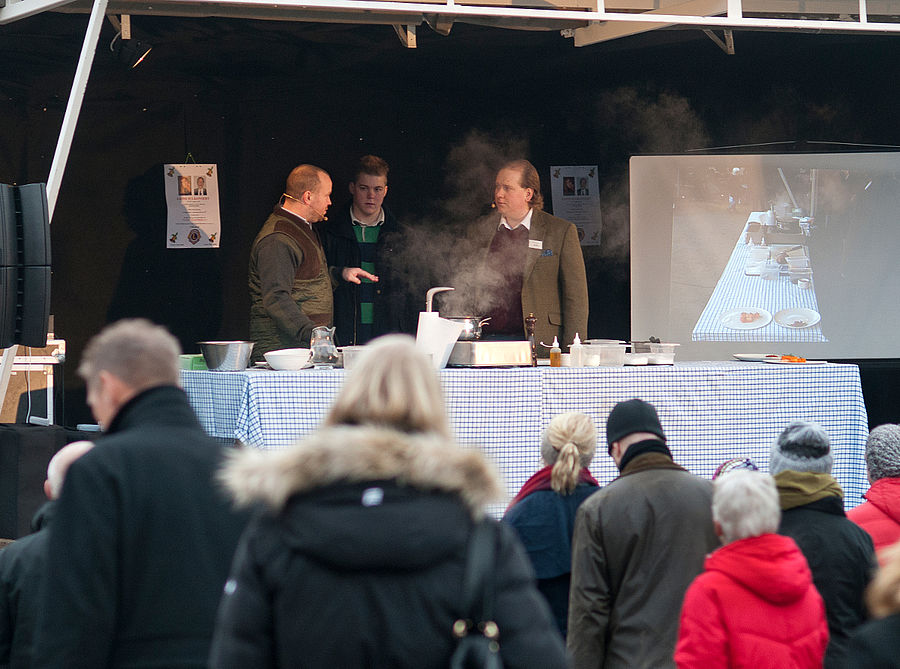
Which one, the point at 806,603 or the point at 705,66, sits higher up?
the point at 705,66

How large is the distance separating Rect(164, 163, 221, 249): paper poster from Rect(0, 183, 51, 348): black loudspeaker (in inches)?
110

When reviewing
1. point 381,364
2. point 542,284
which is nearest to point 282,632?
point 381,364

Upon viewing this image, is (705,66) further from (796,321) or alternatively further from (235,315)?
(235,315)

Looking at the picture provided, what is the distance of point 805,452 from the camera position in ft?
8.57

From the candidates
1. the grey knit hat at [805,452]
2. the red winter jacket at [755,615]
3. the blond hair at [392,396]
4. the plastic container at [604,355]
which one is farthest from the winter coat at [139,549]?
the plastic container at [604,355]

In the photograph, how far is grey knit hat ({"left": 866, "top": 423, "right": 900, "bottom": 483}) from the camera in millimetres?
2811

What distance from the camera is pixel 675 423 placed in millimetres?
4383

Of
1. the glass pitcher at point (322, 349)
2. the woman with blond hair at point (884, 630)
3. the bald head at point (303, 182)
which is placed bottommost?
the woman with blond hair at point (884, 630)

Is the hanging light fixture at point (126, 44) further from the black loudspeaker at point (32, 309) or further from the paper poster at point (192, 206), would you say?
the black loudspeaker at point (32, 309)

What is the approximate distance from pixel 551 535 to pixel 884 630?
5.01ft

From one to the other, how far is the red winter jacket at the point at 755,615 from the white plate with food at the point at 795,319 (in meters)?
5.10

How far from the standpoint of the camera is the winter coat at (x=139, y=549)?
65.6 inches

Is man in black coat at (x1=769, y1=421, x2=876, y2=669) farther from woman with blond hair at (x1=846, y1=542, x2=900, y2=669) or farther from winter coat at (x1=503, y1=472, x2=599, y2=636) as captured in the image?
woman with blond hair at (x1=846, y1=542, x2=900, y2=669)

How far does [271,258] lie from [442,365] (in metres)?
1.34
